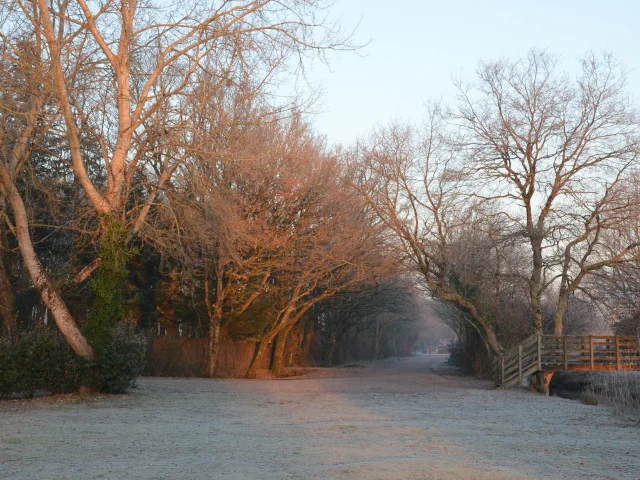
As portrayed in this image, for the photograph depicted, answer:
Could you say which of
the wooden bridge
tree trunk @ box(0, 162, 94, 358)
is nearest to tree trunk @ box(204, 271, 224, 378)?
tree trunk @ box(0, 162, 94, 358)

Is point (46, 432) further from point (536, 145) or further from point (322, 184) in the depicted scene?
point (536, 145)

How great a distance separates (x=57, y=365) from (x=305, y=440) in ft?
25.7

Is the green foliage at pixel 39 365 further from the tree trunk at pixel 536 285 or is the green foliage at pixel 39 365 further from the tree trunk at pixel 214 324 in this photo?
the tree trunk at pixel 536 285

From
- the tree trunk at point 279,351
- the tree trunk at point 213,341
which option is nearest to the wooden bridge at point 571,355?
the tree trunk at point 279,351

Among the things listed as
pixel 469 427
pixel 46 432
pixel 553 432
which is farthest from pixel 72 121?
pixel 553 432

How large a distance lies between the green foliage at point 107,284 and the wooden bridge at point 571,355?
49.6 feet

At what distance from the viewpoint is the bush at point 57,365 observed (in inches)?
591

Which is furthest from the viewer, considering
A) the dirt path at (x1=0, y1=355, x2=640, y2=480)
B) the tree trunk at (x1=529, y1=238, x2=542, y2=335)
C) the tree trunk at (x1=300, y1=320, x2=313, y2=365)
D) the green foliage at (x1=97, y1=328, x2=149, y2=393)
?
the tree trunk at (x1=300, y1=320, x2=313, y2=365)

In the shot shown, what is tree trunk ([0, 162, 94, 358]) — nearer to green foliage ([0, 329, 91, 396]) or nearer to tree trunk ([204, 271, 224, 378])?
green foliage ([0, 329, 91, 396])

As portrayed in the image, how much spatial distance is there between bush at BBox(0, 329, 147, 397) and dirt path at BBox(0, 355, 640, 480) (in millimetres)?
603

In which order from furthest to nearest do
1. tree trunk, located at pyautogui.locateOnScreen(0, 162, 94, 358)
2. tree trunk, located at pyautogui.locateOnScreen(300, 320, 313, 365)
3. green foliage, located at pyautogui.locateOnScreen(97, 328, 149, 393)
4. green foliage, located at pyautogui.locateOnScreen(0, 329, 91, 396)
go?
tree trunk, located at pyautogui.locateOnScreen(300, 320, 313, 365) < green foliage, located at pyautogui.locateOnScreen(97, 328, 149, 393) < tree trunk, located at pyautogui.locateOnScreen(0, 162, 94, 358) < green foliage, located at pyautogui.locateOnScreen(0, 329, 91, 396)

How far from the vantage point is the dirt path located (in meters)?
7.86

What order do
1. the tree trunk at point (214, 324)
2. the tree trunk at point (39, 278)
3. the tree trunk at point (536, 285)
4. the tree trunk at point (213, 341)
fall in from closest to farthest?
1. the tree trunk at point (39, 278)
2. the tree trunk at point (536, 285)
3. the tree trunk at point (214, 324)
4. the tree trunk at point (213, 341)

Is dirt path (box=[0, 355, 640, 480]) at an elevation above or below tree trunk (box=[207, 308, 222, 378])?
below
